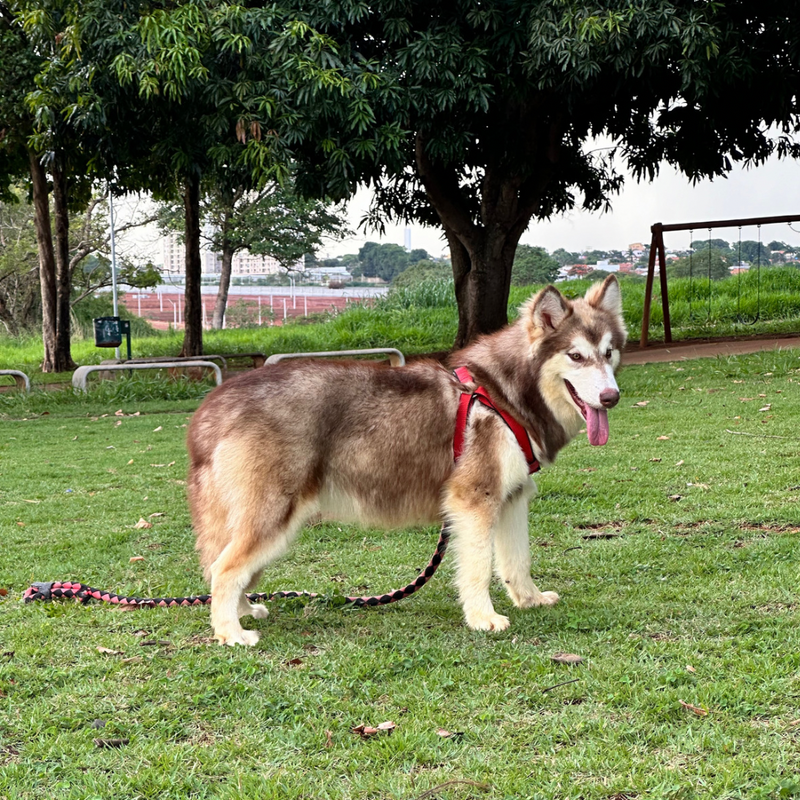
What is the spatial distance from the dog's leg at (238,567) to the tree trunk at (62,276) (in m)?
17.2

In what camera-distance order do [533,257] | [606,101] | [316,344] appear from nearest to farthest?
[606,101] → [316,344] → [533,257]

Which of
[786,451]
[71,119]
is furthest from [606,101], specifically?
[786,451]

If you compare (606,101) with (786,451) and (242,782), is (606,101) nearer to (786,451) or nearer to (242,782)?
(786,451)

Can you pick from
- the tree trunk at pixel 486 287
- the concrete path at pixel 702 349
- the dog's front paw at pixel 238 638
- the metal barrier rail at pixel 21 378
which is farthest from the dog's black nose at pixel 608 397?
the metal barrier rail at pixel 21 378

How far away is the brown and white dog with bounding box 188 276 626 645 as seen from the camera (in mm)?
4371

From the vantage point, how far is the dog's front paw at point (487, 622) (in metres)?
4.48

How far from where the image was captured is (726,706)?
3432 mm

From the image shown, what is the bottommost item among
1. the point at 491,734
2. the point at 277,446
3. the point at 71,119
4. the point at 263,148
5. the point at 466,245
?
the point at 491,734

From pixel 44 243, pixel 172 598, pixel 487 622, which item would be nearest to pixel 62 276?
pixel 44 243

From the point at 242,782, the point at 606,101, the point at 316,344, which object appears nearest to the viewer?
the point at 242,782

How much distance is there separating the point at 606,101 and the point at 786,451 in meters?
10.2

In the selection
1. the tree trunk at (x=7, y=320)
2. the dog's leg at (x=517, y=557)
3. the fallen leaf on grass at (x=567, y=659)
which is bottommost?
the fallen leaf on grass at (x=567, y=659)

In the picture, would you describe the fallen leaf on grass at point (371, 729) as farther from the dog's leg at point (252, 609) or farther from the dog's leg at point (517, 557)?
the dog's leg at point (517, 557)

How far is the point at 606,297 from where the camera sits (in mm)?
4770
